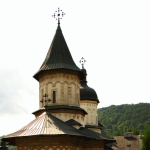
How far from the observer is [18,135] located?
66.0ft

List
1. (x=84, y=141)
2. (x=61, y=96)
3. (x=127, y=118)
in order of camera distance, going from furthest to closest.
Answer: (x=127, y=118) → (x=61, y=96) → (x=84, y=141)

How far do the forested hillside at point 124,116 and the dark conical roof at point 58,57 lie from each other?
325 ft

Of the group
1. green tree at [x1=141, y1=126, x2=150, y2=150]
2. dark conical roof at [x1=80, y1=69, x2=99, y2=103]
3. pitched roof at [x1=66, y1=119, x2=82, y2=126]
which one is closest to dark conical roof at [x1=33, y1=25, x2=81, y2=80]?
pitched roof at [x1=66, y1=119, x2=82, y2=126]

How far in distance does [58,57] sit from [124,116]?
123022 mm

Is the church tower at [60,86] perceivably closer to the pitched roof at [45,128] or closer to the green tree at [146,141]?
the pitched roof at [45,128]

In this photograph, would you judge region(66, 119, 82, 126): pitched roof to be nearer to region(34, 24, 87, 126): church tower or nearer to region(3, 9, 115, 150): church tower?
region(3, 9, 115, 150): church tower

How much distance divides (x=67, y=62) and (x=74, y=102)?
9.29 feet

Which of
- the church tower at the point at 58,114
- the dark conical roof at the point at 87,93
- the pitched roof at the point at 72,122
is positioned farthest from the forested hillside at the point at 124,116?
the pitched roof at the point at 72,122

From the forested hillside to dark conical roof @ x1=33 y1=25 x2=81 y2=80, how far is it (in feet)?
325

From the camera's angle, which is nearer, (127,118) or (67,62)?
(67,62)

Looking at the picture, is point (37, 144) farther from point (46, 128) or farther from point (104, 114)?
point (104, 114)

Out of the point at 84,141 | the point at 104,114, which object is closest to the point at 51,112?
the point at 84,141

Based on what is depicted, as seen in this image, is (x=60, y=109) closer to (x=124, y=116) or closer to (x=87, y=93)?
(x=87, y=93)

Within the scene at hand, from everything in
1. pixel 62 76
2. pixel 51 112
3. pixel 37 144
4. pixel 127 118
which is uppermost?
pixel 127 118
